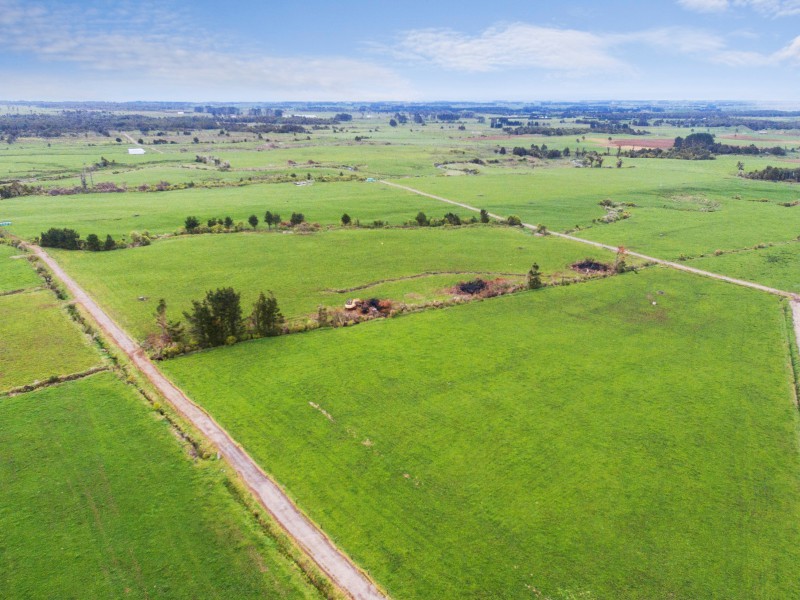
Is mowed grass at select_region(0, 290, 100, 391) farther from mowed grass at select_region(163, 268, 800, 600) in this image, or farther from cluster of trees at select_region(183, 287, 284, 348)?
mowed grass at select_region(163, 268, 800, 600)

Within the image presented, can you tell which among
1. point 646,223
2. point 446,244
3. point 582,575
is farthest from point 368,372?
point 646,223

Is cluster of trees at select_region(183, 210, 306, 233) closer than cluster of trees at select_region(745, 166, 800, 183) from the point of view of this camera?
Yes

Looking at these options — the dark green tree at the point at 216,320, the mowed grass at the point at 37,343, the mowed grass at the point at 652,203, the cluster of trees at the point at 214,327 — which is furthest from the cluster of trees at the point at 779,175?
the mowed grass at the point at 37,343

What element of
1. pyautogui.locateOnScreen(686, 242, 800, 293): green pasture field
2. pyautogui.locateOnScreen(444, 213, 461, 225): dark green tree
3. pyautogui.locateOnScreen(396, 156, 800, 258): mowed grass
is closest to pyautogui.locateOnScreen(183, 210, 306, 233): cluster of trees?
pyautogui.locateOnScreen(444, 213, 461, 225): dark green tree

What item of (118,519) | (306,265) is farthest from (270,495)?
(306,265)

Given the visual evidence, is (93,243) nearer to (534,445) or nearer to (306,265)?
(306,265)
